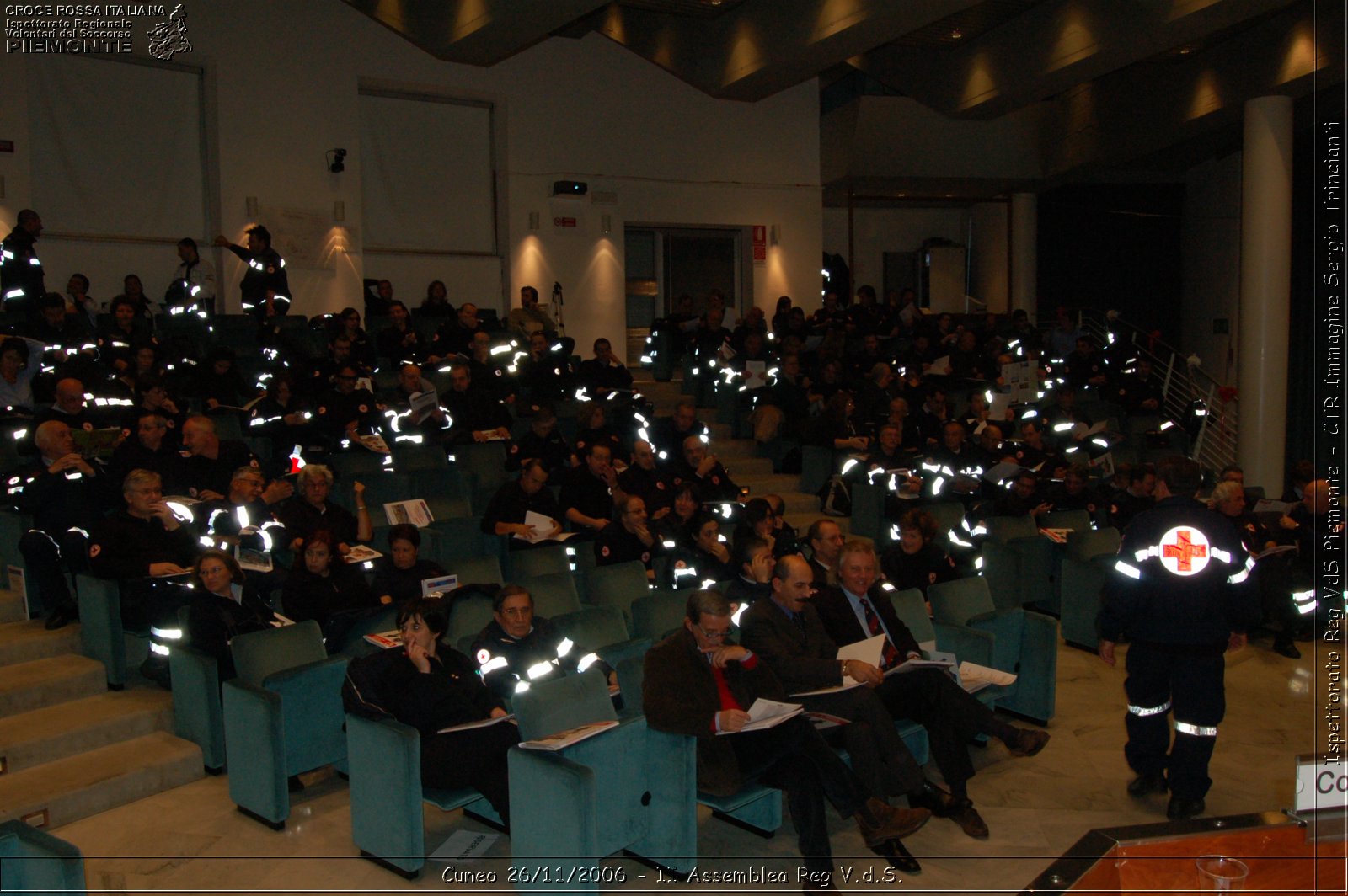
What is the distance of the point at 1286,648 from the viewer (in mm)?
7145

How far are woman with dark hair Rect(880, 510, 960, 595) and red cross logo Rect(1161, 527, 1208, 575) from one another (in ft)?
6.28

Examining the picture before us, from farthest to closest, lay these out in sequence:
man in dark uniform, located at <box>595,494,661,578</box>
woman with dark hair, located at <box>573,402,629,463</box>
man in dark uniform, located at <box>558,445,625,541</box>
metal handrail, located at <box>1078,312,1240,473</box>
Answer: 1. metal handrail, located at <box>1078,312,1240,473</box>
2. woman with dark hair, located at <box>573,402,629,463</box>
3. man in dark uniform, located at <box>558,445,625,541</box>
4. man in dark uniform, located at <box>595,494,661,578</box>

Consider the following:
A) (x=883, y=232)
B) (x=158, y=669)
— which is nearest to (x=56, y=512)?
(x=158, y=669)

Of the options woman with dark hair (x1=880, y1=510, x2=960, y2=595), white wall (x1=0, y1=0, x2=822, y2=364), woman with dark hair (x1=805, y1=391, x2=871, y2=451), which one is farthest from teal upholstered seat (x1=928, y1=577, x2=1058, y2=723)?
white wall (x1=0, y1=0, x2=822, y2=364)

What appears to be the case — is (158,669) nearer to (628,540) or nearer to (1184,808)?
(628,540)

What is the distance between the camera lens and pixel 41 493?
239 inches

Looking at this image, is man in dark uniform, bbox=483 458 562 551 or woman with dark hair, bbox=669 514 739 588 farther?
man in dark uniform, bbox=483 458 562 551

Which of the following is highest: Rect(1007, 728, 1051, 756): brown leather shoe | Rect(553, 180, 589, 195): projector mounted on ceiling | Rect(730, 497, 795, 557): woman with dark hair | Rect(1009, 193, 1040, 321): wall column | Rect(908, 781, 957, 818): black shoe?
Rect(553, 180, 589, 195): projector mounted on ceiling

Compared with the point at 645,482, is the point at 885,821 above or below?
below

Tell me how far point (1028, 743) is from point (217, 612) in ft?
11.7

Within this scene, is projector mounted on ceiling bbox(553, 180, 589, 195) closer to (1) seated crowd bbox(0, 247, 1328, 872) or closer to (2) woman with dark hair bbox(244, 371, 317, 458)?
(1) seated crowd bbox(0, 247, 1328, 872)

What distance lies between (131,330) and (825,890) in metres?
7.67

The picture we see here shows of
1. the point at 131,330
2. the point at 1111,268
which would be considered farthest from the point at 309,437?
the point at 1111,268

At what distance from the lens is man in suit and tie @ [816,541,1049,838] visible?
4.70 meters
